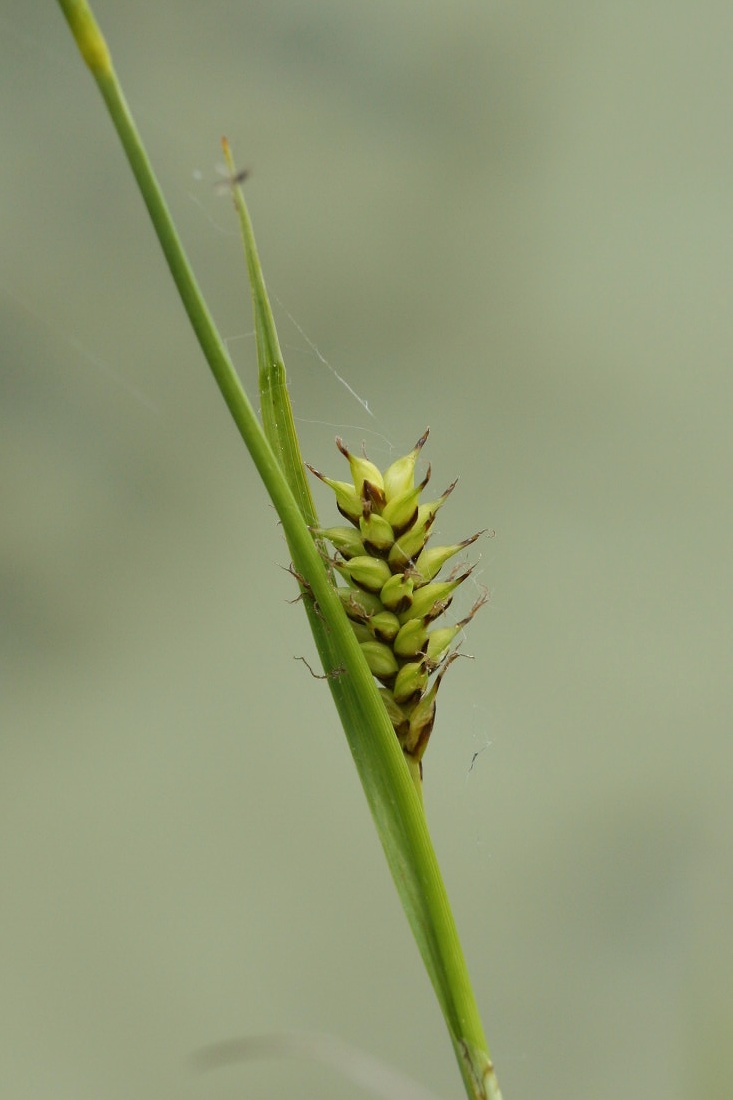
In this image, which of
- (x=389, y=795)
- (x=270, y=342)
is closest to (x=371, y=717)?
(x=389, y=795)

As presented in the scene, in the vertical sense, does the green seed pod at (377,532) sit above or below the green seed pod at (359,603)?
above

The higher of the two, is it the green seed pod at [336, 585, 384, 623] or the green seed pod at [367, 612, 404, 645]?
the green seed pod at [336, 585, 384, 623]

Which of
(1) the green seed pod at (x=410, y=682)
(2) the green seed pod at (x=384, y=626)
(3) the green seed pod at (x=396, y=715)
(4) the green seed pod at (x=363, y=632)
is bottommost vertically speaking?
(3) the green seed pod at (x=396, y=715)

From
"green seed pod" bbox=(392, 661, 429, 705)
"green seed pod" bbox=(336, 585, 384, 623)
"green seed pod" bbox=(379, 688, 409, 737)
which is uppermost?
"green seed pod" bbox=(336, 585, 384, 623)
